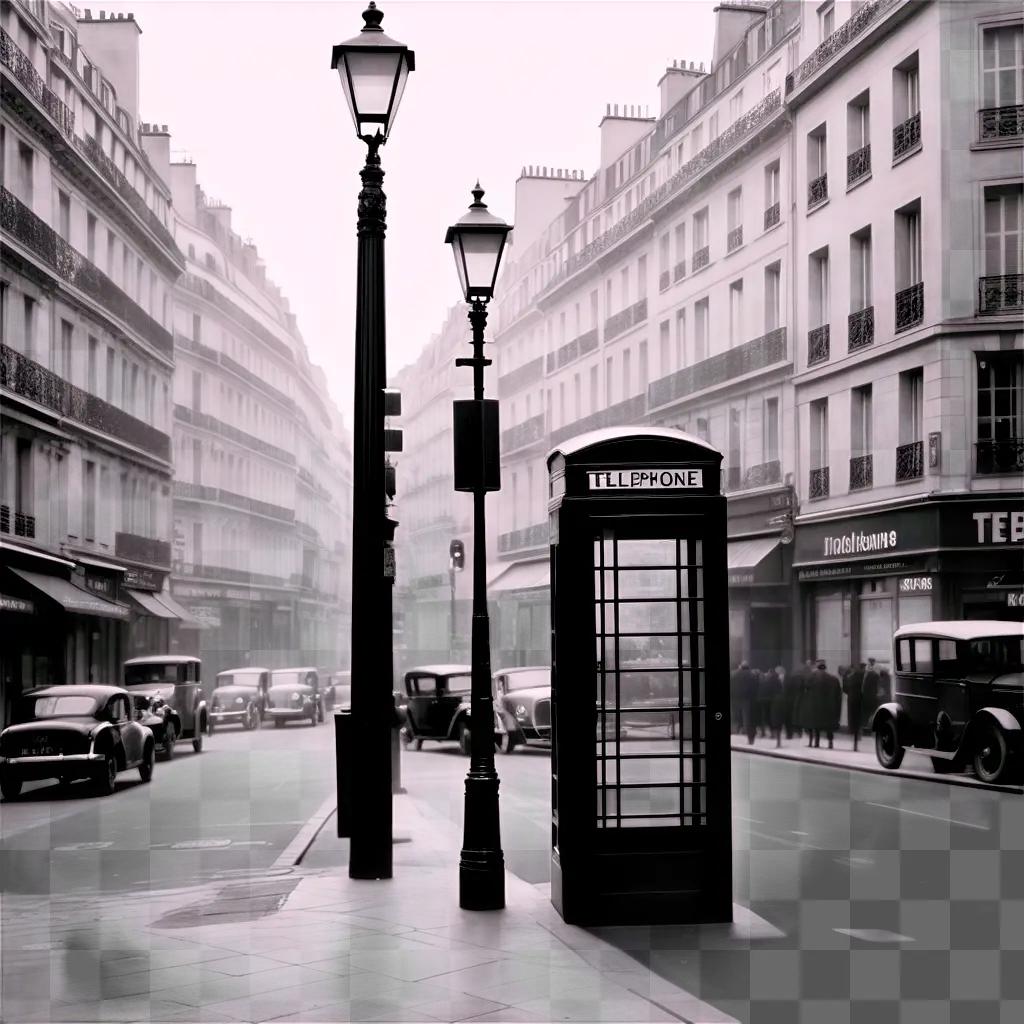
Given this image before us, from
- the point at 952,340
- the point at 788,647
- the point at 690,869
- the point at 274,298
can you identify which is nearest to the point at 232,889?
the point at 690,869

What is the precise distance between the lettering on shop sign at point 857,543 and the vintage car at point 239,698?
1631 cm

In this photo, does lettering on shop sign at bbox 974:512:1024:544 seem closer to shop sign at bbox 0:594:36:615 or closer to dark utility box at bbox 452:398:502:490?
shop sign at bbox 0:594:36:615

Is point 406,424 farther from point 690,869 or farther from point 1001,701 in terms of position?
point 690,869

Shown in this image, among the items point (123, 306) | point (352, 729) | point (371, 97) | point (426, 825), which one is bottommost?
point (426, 825)

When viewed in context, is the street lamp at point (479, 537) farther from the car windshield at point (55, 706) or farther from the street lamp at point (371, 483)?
the car windshield at point (55, 706)

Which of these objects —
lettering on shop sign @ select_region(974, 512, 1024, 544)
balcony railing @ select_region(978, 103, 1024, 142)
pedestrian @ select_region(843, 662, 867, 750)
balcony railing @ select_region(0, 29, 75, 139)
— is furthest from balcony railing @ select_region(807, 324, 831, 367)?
balcony railing @ select_region(0, 29, 75, 139)

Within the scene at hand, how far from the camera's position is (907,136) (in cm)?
3134

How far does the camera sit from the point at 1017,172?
29.5m

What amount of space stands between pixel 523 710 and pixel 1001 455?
10526 mm

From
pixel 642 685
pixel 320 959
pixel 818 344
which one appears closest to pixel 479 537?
pixel 642 685

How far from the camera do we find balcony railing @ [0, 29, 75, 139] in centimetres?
3050

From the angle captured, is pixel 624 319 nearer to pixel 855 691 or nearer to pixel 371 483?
pixel 855 691

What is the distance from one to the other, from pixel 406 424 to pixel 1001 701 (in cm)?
8449

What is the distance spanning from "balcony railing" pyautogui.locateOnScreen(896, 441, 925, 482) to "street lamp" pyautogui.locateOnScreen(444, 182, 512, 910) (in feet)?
67.6
